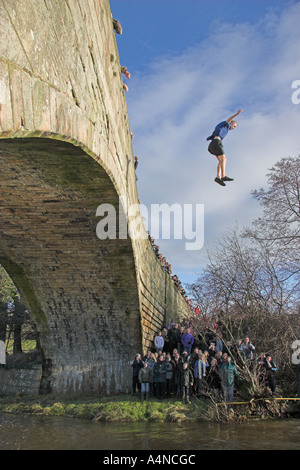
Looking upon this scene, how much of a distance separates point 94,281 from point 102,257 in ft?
3.69

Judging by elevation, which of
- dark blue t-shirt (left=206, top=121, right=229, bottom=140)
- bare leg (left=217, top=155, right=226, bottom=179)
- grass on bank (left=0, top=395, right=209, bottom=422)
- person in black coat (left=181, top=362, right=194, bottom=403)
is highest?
dark blue t-shirt (left=206, top=121, right=229, bottom=140)

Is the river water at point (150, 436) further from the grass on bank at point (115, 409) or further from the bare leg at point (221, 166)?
the bare leg at point (221, 166)

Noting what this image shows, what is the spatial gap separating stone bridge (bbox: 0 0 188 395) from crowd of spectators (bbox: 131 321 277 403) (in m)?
1.09

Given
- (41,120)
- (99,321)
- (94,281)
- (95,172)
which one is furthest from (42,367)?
(41,120)

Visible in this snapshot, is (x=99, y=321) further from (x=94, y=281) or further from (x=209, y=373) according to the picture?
(x=209, y=373)

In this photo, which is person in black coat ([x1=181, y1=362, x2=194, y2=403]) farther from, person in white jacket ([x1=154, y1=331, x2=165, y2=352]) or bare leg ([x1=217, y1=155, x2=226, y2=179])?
bare leg ([x1=217, y1=155, x2=226, y2=179])

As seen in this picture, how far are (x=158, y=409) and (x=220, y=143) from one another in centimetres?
627

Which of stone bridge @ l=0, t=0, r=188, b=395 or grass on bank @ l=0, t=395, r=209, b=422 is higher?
stone bridge @ l=0, t=0, r=188, b=395

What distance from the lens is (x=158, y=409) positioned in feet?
31.7

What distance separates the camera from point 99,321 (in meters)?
11.4

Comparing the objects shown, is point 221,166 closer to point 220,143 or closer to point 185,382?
point 220,143

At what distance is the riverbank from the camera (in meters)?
8.99

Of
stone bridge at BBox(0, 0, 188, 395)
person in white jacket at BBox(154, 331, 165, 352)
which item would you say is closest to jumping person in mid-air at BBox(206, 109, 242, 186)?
stone bridge at BBox(0, 0, 188, 395)

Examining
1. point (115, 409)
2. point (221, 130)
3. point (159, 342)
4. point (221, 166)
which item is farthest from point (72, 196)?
point (159, 342)
